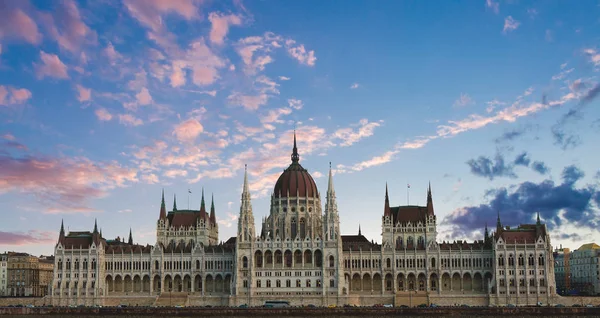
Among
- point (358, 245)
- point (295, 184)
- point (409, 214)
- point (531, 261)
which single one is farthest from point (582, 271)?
point (295, 184)

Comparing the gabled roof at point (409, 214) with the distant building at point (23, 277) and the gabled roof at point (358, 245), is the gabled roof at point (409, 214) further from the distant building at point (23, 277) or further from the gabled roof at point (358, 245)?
the distant building at point (23, 277)

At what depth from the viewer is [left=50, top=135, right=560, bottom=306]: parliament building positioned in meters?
146

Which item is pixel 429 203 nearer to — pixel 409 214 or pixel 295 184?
pixel 409 214

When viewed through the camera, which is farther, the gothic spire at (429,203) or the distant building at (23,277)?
the distant building at (23,277)

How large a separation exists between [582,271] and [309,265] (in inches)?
3089

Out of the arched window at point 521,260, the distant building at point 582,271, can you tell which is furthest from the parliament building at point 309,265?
the distant building at point 582,271

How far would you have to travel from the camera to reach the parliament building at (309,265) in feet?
479

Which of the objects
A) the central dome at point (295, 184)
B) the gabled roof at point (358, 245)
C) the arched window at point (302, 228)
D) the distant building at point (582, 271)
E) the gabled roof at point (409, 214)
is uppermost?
the central dome at point (295, 184)

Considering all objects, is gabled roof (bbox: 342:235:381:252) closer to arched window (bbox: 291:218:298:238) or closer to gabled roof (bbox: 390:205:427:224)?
gabled roof (bbox: 390:205:427:224)

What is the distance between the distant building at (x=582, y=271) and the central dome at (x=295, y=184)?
63687 millimetres

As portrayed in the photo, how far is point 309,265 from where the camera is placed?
149875 mm

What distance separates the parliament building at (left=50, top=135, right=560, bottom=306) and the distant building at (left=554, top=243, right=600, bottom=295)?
37394 millimetres

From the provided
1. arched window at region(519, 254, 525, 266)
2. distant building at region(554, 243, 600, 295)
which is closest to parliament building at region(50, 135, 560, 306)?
arched window at region(519, 254, 525, 266)

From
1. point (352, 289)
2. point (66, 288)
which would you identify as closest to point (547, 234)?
point (352, 289)
